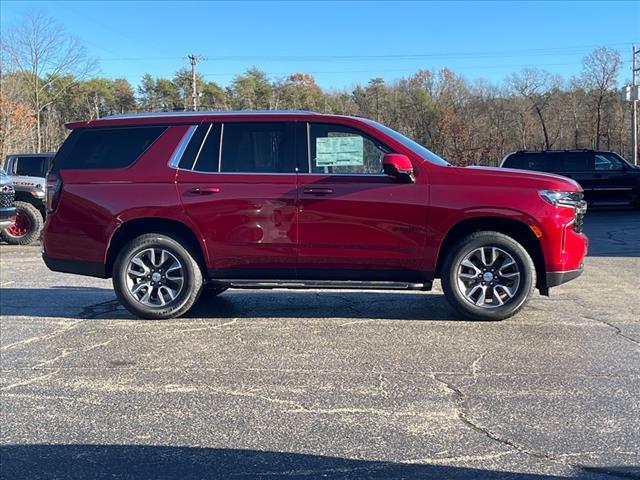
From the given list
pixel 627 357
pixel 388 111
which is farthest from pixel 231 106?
pixel 627 357

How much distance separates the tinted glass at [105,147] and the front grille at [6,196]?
5.66m

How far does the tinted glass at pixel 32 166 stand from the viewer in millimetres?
16062

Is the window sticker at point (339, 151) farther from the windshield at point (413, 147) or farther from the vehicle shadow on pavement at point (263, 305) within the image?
the vehicle shadow on pavement at point (263, 305)

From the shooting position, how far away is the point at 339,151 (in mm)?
6410

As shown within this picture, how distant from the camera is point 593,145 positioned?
158ft

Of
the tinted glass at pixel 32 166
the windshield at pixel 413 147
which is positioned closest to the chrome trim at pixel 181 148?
the windshield at pixel 413 147

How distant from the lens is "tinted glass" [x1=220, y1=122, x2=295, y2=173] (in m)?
6.43

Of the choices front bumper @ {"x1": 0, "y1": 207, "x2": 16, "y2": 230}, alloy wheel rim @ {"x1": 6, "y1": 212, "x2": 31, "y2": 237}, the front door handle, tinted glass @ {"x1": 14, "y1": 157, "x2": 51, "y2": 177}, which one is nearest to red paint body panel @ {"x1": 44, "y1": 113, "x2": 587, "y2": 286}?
the front door handle

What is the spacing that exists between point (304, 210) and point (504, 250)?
76.0 inches

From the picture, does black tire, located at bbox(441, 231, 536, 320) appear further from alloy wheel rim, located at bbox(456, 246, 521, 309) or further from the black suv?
the black suv

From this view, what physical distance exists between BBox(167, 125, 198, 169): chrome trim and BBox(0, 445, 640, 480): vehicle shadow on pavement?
338 centimetres

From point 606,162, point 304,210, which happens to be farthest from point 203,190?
point 606,162

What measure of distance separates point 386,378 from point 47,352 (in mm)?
2934

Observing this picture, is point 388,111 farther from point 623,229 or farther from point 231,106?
point 623,229
